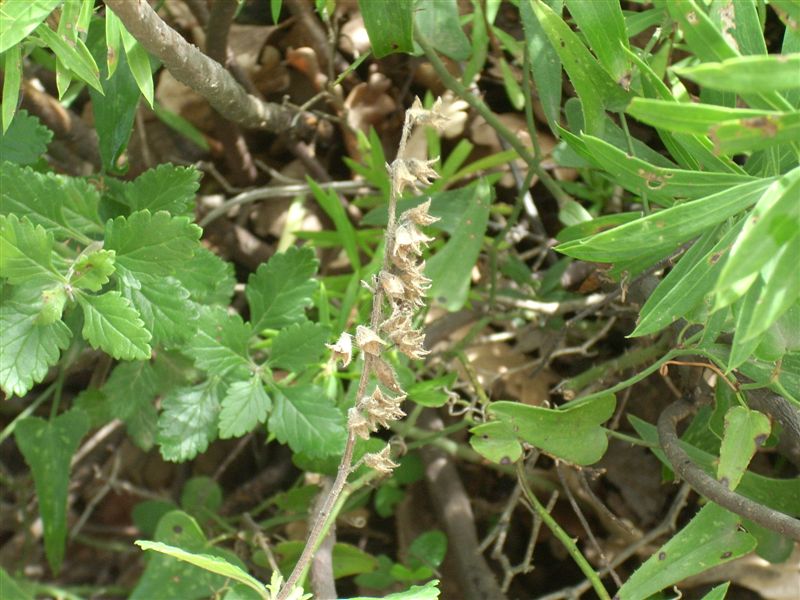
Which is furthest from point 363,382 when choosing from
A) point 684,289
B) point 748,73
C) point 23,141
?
point 23,141

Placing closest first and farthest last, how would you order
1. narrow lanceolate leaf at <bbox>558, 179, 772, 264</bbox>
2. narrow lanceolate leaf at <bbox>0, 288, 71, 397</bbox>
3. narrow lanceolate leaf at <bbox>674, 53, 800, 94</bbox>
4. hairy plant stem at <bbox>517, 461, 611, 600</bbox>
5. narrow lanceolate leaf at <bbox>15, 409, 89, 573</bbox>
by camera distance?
narrow lanceolate leaf at <bbox>674, 53, 800, 94</bbox> < narrow lanceolate leaf at <bbox>558, 179, 772, 264</bbox> < narrow lanceolate leaf at <bbox>0, 288, 71, 397</bbox> < hairy plant stem at <bbox>517, 461, 611, 600</bbox> < narrow lanceolate leaf at <bbox>15, 409, 89, 573</bbox>

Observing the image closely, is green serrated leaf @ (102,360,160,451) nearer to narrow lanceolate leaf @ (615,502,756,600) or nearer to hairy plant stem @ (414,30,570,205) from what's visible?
hairy plant stem @ (414,30,570,205)

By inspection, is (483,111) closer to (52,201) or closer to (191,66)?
(191,66)

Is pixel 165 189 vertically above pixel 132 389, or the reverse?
pixel 165 189

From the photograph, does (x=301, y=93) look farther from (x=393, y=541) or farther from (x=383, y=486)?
(x=393, y=541)

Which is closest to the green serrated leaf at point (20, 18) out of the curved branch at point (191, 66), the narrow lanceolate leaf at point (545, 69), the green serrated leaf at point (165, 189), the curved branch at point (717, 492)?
the curved branch at point (191, 66)

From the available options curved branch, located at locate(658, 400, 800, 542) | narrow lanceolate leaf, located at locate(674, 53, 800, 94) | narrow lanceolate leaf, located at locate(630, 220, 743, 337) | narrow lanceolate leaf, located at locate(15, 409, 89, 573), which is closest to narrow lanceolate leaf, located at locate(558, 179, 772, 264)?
narrow lanceolate leaf, located at locate(630, 220, 743, 337)
